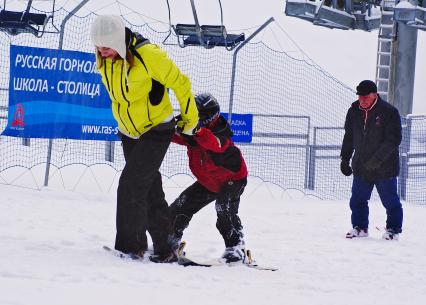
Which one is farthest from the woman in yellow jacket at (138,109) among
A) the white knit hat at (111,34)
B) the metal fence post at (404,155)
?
the metal fence post at (404,155)

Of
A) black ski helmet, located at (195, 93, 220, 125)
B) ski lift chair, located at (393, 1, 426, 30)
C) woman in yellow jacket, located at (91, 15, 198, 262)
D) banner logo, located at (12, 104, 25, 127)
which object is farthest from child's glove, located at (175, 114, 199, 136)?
ski lift chair, located at (393, 1, 426, 30)

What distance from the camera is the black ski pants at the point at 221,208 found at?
559 cm

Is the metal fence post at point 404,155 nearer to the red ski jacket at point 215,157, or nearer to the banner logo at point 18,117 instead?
the banner logo at point 18,117

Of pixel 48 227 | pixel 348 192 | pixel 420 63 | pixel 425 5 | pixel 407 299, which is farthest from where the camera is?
pixel 420 63

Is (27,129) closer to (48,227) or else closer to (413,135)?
(48,227)

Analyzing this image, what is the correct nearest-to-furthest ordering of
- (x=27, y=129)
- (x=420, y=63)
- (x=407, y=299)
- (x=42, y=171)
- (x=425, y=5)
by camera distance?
(x=407, y=299)
(x=27, y=129)
(x=42, y=171)
(x=425, y=5)
(x=420, y=63)

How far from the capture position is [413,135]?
523 inches

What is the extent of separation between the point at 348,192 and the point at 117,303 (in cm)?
964

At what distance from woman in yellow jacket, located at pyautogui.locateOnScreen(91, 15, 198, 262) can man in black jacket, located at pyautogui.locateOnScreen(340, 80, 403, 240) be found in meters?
2.90

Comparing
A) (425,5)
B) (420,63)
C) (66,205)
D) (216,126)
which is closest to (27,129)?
(66,205)

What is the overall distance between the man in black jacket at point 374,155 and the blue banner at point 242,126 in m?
3.45

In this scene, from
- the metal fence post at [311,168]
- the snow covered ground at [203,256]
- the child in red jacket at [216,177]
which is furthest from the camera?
the metal fence post at [311,168]

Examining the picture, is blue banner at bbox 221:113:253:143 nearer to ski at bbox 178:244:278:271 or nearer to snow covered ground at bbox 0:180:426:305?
snow covered ground at bbox 0:180:426:305

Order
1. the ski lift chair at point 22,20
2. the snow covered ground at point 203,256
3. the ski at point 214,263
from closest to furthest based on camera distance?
1. the snow covered ground at point 203,256
2. the ski at point 214,263
3. the ski lift chair at point 22,20
